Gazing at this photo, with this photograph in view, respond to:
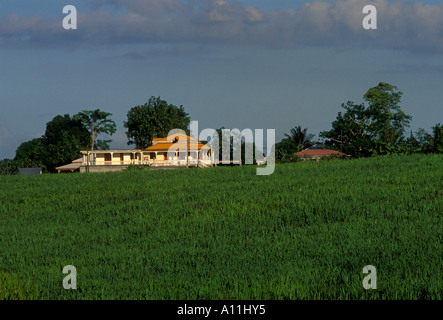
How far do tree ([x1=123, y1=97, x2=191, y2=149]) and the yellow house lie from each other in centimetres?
226

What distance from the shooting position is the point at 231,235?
15484 mm

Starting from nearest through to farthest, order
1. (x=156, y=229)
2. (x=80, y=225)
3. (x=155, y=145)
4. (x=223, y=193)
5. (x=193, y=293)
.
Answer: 1. (x=193, y=293)
2. (x=156, y=229)
3. (x=80, y=225)
4. (x=223, y=193)
5. (x=155, y=145)

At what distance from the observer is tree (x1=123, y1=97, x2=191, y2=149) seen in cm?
7750

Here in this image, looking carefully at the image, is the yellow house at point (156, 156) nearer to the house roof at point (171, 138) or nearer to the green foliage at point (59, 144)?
the house roof at point (171, 138)

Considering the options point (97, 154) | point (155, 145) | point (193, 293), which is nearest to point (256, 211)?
point (193, 293)

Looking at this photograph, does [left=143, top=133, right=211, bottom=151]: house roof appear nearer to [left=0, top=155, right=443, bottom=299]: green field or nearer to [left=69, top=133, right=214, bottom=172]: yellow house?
[left=69, top=133, right=214, bottom=172]: yellow house

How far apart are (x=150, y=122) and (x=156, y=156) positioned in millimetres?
8153

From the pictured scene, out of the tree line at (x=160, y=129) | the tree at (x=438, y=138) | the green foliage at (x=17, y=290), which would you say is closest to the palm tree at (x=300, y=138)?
the tree line at (x=160, y=129)

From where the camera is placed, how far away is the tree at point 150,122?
7750 centimetres

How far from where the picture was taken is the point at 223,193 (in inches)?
872

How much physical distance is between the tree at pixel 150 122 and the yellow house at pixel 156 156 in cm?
226
